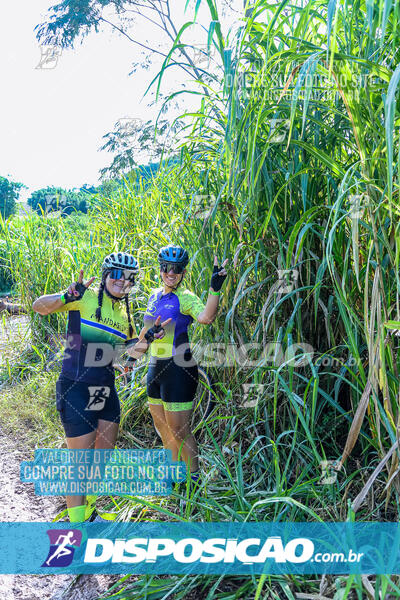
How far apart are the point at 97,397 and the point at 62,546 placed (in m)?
0.74

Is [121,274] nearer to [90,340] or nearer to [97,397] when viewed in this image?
[90,340]

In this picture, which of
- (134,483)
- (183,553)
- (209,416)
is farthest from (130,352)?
(183,553)

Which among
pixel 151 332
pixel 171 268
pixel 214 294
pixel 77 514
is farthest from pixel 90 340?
pixel 77 514

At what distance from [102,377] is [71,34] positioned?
9527mm

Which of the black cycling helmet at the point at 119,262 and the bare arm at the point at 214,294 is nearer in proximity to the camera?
the bare arm at the point at 214,294

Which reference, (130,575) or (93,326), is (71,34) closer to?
(93,326)

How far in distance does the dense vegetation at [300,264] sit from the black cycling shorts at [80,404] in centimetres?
49

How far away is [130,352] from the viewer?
2.73 m

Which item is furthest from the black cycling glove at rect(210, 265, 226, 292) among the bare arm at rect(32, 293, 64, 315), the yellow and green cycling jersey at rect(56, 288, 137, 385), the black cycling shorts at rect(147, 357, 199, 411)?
the bare arm at rect(32, 293, 64, 315)

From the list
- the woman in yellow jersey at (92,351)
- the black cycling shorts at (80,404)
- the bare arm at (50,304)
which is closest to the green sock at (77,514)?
the woman in yellow jersey at (92,351)

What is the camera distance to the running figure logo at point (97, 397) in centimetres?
263

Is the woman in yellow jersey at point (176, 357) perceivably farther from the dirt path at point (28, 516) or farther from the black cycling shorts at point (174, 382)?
the dirt path at point (28, 516)

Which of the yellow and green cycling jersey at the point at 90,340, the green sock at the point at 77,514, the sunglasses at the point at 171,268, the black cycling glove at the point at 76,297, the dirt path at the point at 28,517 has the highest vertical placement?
the sunglasses at the point at 171,268

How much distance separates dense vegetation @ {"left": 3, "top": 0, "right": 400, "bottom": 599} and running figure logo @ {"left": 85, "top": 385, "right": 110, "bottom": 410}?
547mm
